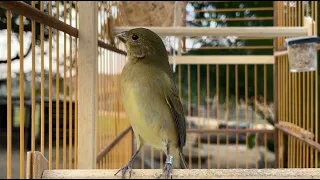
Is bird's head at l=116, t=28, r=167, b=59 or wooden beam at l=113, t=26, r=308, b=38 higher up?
wooden beam at l=113, t=26, r=308, b=38

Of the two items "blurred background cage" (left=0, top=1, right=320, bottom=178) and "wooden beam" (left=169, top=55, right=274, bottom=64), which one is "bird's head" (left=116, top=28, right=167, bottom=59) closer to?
"blurred background cage" (left=0, top=1, right=320, bottom=178)

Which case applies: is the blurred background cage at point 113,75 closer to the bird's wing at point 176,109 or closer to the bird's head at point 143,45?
the bird's head at point 143,45

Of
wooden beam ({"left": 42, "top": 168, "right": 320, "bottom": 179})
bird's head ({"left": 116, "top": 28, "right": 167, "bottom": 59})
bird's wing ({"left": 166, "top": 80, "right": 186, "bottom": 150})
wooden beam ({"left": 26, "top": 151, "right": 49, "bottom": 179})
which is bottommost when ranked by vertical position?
wooden beam ({"left": 42, "top": 168, "right": 320, "bottom": 179})

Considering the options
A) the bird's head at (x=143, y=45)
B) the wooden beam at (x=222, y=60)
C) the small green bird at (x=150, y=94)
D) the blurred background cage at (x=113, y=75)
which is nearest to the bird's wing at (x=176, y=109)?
the small green bird at (x=150, y=94)

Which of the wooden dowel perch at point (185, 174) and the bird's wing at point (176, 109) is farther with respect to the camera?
the bird's wing at point (176, 109)

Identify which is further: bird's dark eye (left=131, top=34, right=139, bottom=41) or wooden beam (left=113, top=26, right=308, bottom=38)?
wooden beam (left=113, top=26, right=308, bottom=38)

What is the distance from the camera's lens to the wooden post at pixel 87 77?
146 cm

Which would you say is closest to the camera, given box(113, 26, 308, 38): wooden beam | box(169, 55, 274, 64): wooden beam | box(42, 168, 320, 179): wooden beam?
box(42, 168, 320, 179): wooden beam

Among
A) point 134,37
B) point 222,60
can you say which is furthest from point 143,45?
point 222,60

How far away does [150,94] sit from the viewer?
116 centimetres

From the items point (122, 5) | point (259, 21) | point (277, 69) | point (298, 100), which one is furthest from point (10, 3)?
point (259, 21)

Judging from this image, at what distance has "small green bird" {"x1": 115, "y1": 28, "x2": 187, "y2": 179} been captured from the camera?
1.16m

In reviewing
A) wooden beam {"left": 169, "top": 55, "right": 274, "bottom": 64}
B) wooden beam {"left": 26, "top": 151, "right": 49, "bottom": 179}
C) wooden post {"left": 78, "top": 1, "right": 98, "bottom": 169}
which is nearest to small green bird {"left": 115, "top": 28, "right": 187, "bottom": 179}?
wooden post {"left": 78, "top": 1, "right": 98, "bottom": 169}

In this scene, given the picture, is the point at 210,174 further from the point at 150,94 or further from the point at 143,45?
the point at 143,45
